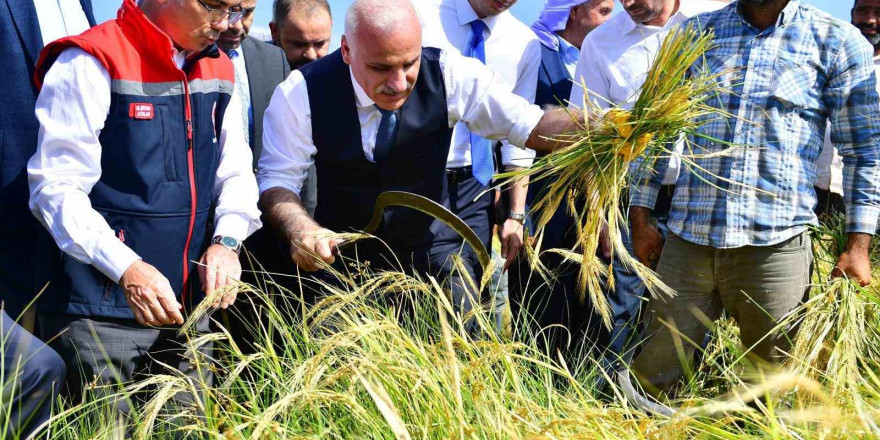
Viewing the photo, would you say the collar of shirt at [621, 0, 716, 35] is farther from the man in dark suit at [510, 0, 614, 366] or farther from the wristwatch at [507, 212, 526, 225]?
the wristwatch at [507, 212, 526, 225]

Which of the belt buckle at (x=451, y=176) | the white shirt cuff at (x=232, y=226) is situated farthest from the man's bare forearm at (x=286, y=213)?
the belt buckle at (x=451, y=176)

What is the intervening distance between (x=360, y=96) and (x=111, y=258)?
1.16m

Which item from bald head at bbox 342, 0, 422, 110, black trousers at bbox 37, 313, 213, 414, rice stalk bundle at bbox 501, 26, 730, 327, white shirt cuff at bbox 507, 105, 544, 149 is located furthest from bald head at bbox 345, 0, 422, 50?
black trousers at bbox 37, 313, 213, 414

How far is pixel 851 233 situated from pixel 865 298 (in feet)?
1.02

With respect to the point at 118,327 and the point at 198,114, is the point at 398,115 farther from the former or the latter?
the point at 118,327

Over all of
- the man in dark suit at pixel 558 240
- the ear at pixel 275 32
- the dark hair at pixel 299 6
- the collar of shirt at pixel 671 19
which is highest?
the dark hair at pixel 299 6

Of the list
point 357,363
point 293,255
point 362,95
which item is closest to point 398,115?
point 362,95

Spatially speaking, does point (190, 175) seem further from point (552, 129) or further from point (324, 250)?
point (552, 129)

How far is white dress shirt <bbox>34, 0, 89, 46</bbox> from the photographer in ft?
10.3

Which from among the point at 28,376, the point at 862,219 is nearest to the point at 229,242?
the point at 28,376

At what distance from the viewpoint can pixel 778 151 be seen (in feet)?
11.3

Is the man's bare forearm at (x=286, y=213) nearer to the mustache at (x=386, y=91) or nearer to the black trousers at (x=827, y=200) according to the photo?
the mustache at (x=386, y=91)

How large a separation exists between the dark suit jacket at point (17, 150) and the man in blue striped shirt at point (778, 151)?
2231 mm

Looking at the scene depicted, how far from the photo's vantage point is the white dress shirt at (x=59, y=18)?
10.3 ft
